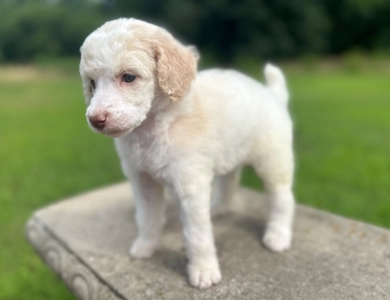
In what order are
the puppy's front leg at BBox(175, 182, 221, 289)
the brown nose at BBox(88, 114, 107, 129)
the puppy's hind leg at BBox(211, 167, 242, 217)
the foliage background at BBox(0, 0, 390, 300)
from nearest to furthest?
the brown nose at BBox(88, 114, 107, 129) < the puppy's front leg at BBox(175, 182, 221, 289) < the puppy's hind leg at BBox(211, 167, 242, 217) < the foliage background at BBox(0, 0, 390, 300)

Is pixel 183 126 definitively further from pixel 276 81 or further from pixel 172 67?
pixel 276 81

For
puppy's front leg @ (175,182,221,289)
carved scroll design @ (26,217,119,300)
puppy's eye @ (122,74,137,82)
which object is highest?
puppy's eye @ (122,74,137,82)

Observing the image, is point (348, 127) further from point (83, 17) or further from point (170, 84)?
point (83, 17)

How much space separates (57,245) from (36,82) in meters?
7.63

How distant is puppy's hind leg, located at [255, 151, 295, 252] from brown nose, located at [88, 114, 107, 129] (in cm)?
91

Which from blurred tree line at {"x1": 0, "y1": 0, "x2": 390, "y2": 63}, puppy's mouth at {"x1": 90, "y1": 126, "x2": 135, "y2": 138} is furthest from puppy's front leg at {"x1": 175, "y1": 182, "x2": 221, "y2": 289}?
blurred tree line at {"x1": 0, "y1": 0, "x2": 390, "y2": 63}

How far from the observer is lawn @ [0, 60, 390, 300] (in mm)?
3148

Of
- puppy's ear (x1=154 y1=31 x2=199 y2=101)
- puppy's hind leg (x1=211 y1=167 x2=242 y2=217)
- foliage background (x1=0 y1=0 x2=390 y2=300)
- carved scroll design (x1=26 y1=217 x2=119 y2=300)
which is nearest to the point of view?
puppy's ear (x1=154 y1=31 x2=199 y2=101)

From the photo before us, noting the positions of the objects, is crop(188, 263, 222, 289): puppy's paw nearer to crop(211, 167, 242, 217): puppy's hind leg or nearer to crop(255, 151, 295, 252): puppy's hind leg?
crop(255, 151, 295, 252): puppy's hind leg

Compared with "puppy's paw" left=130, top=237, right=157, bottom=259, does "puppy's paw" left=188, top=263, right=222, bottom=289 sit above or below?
above


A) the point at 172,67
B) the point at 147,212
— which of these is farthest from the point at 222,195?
the point at 172,67

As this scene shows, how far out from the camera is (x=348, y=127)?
5598 mm

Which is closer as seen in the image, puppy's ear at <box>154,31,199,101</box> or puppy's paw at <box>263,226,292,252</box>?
puppy's ear at <box>154,31,199,101</box>

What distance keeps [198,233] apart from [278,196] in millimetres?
566
